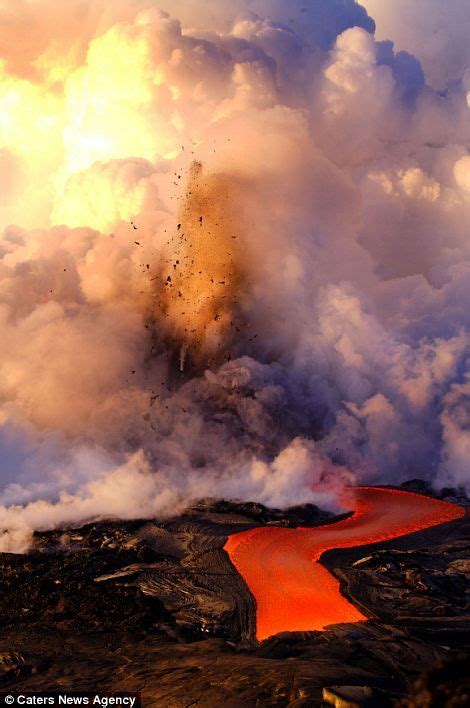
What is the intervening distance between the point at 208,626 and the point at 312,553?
879 cm

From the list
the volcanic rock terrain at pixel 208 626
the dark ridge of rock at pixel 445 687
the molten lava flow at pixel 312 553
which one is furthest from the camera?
the molten lava flow at pixel 312 553

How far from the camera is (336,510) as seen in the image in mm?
34562

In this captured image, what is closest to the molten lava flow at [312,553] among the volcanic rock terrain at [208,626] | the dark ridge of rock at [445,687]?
the volcanic rock terrain at [208,626]

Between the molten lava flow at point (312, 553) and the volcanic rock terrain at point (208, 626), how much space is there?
0.58 m

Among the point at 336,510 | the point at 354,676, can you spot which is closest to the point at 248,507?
the point at 336,510

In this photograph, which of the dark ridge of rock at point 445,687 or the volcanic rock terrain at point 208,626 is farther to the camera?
the volcanic rock terrain at point 208,626

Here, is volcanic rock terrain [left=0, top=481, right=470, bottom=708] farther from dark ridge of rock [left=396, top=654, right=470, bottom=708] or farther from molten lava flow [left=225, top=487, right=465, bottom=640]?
molten lava flow [left=225, top=487, right=465, bottom=640]

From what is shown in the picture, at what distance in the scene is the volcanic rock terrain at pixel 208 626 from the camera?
13891mm

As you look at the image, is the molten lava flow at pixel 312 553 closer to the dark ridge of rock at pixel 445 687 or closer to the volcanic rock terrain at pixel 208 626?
the volcanic rock terrain at pixel 208 626

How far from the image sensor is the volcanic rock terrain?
1389 cm

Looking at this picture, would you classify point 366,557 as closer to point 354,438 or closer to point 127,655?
point 127,655

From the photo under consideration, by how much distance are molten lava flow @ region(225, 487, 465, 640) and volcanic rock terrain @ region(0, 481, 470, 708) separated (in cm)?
58

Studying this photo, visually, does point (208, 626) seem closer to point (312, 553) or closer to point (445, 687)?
point (312, 553)

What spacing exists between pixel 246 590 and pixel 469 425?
28.7m
